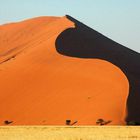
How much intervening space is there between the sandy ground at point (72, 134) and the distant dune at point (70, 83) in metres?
6.11

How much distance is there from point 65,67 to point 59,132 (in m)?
16.3

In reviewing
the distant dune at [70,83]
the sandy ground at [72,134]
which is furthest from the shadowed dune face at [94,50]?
the sandy ground at [72,134]

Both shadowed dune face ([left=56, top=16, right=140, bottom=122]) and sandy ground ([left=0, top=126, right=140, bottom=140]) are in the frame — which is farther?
shadowed dune face ([left=56, top=16, right=140, bottom=122])

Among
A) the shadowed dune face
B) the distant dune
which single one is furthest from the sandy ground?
the shadowed dune face

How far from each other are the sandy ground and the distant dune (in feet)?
20.1

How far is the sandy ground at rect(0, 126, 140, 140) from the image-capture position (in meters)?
27.0

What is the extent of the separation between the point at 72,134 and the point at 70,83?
570 inches

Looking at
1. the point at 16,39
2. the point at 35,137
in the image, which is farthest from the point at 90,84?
the point at 16,39

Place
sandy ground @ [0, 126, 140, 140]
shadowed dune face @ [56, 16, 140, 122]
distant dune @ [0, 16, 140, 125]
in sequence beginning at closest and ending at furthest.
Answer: sandy ground @ [0, 126, 140, 140]
distant dune @ [0, 16, 140, 125]
shadowed dune face @ [56, 16, 140, 122]

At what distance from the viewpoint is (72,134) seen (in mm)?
29734

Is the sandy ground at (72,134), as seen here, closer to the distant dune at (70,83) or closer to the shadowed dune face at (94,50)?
the distant dune at (70,83)

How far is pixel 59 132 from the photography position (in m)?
31.1

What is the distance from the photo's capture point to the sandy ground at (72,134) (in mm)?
26953

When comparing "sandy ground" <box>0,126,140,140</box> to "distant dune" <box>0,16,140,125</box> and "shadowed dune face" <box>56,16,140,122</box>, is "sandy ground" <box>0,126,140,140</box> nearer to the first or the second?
"distant dune" <box>0,16,140,125</box>
